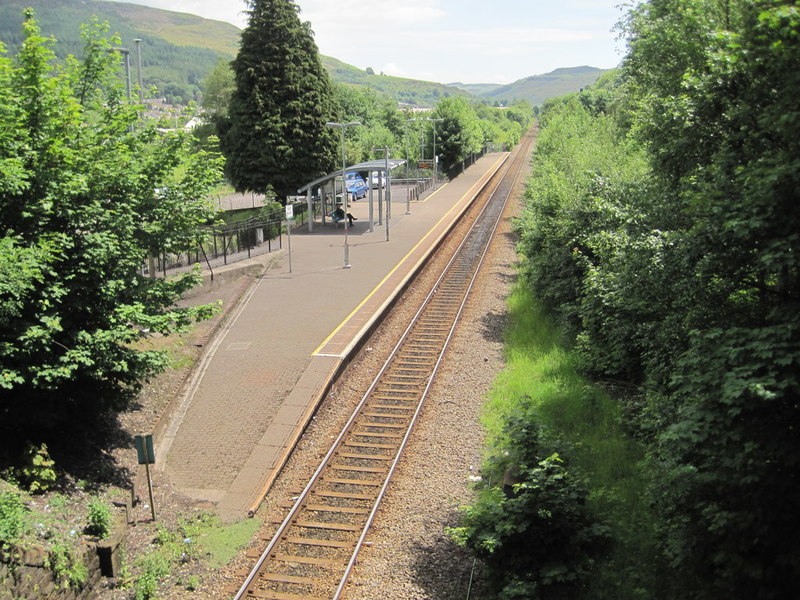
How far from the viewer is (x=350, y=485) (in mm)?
12305

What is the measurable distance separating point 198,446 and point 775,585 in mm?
10286

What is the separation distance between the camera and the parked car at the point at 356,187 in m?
49.6

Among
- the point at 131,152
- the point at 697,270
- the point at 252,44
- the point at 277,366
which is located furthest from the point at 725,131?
the point at 252,44

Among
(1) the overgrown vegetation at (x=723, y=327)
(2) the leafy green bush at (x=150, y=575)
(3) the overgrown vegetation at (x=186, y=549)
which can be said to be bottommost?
(3) the overgrown vegetation at (x=186, y=549)

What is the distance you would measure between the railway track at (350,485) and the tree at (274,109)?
20.8m

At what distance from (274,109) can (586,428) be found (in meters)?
30.5

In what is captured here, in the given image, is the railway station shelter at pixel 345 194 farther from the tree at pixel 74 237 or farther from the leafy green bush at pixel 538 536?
the leafy green bush at pixel 538 536

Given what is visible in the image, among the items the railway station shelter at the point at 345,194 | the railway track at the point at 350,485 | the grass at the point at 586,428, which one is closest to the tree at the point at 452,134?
the railway station shelter at the point at 345,194

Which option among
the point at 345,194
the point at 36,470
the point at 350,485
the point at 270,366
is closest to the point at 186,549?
the point at 36,470


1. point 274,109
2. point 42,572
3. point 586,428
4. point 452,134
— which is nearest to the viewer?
point 42,572

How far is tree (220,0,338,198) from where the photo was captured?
38969 millimetres

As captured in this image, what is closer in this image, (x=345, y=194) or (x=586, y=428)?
(x=586, y=428)

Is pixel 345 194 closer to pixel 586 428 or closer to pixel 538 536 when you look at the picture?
pixel 586 428

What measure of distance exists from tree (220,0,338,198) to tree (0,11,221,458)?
26539 mm
